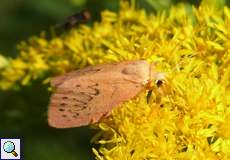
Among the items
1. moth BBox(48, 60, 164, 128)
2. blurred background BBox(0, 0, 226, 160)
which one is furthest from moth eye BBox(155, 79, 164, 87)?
blurred background BBox(0, 0, 226, 160)

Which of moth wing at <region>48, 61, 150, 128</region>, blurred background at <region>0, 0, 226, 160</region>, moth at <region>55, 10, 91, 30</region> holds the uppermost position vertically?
moth at <region>55, 10, 91, 30</region>

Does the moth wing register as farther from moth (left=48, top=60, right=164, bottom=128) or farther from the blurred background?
the blurred background

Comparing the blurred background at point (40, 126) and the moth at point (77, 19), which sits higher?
the moth at point (77, 19)

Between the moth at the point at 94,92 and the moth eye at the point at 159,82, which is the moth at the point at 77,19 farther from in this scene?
the moth eye at the point at 159,82

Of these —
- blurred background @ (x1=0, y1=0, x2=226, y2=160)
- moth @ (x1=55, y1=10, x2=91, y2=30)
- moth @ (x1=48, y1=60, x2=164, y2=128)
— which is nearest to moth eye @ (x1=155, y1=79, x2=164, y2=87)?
moth @ (x1=48, y1=60, x2=164, y2=128)

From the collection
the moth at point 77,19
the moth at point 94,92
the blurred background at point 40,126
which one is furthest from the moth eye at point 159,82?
the moth at point 77,19

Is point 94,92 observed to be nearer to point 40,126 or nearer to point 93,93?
point 93,93

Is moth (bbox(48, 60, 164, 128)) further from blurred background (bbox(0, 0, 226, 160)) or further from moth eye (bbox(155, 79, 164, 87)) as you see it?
blurred background (bbox(0, 0, 226, 160))

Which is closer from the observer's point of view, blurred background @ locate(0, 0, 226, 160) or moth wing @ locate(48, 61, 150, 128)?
moth wing @ locate(48, 61, 150, 128)

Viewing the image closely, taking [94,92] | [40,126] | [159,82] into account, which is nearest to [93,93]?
[94,92]

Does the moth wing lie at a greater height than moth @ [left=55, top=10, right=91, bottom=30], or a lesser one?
lesser
